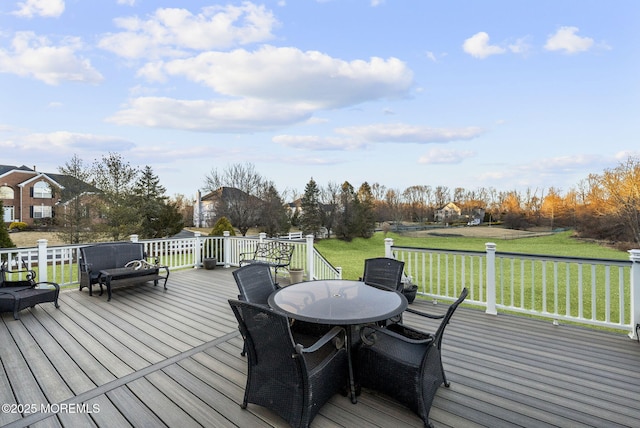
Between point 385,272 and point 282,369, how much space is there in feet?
7.03

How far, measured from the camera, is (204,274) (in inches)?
287

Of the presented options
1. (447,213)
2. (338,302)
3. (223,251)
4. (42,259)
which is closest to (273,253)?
(223,251)

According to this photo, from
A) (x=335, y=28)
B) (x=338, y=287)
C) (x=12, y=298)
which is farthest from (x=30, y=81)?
(x=338, y=287)

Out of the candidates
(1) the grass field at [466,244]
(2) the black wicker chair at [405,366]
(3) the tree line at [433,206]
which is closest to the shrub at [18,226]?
(3) the tree line at [433,206]

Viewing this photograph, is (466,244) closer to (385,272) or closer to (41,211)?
(385,272)

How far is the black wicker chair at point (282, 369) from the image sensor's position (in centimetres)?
184

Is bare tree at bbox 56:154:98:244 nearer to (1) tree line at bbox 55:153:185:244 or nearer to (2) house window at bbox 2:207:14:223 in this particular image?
(1) tree line at bbox 55:153:185:244

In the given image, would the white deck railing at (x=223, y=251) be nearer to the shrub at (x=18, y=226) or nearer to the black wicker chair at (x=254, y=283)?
the black wicker chair at (x=254, y=283)

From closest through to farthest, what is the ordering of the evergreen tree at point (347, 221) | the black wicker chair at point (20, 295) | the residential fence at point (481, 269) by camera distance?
the residential fence at point (481, 269)
the black wicker chair at point (20, 295)
the evergreen tree at point (347, 221)

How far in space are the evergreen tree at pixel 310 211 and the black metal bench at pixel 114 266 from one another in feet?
69.1

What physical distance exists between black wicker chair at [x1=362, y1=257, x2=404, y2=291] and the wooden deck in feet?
2.65

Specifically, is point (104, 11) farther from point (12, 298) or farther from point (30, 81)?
point (12, 298)

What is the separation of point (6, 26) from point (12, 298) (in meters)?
6.16

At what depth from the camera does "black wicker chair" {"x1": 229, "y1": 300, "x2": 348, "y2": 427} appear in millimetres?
1842
